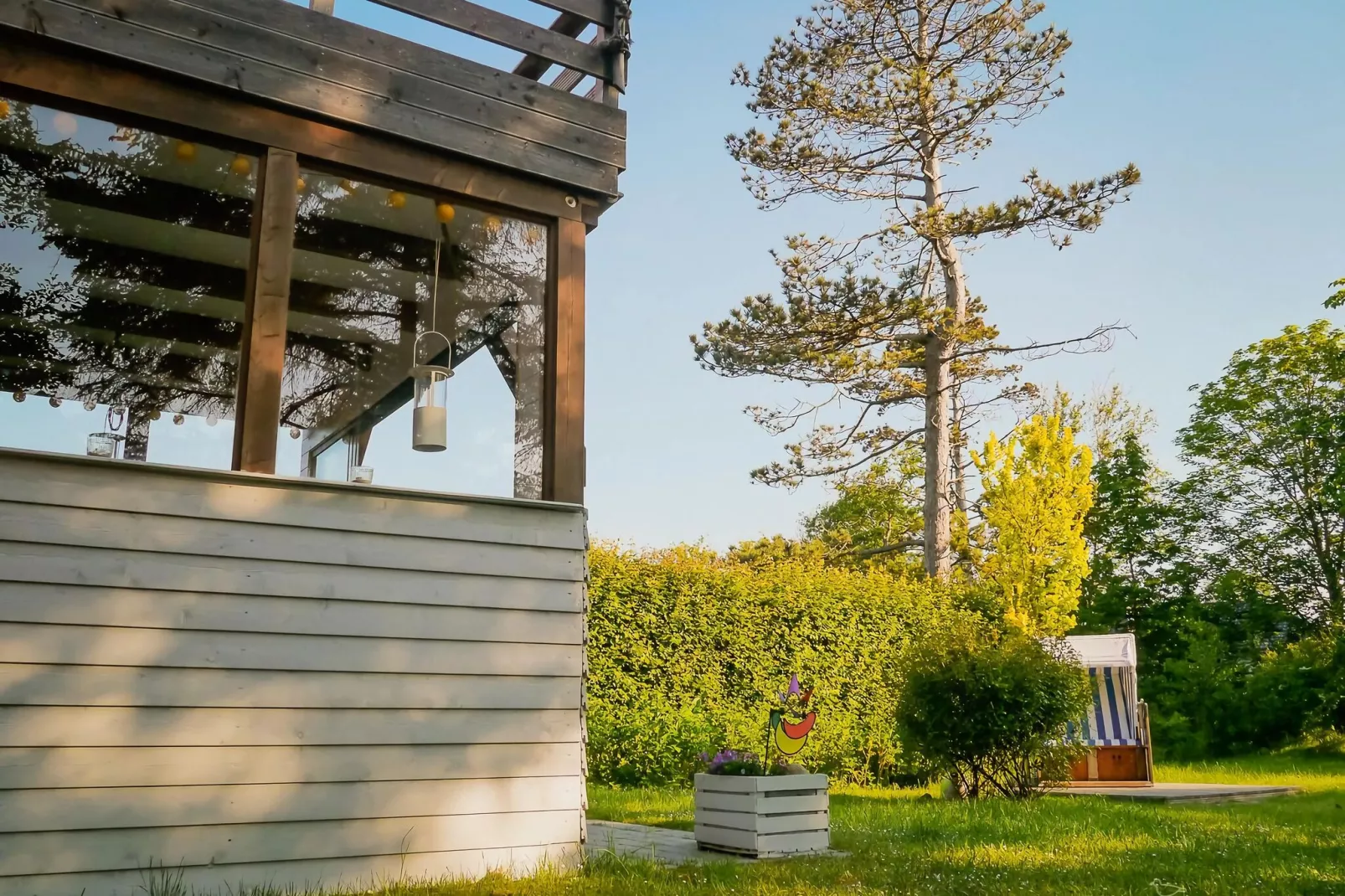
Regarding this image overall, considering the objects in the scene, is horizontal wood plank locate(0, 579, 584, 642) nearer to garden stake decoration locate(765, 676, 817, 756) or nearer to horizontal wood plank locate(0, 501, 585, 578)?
horizontal wood plank locate(0, 501, 585, 578)

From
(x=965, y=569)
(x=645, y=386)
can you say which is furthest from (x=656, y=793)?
(x=645, y=386)

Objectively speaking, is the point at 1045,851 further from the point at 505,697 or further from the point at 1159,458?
the point at 1159,458

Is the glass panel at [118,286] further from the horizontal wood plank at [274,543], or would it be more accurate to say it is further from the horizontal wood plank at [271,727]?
the horizontal wood plank at [271,727]

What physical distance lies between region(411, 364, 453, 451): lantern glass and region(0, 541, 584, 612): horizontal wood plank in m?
0.67

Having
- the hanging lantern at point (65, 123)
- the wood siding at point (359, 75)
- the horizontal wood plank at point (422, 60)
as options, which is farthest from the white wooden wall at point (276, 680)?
the horizontal wood plank at point (422, 60)

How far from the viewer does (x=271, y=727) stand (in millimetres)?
3795

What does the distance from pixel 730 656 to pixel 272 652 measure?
21.8 feet

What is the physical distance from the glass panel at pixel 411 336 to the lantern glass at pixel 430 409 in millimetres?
11

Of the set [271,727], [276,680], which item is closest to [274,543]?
[276,680]

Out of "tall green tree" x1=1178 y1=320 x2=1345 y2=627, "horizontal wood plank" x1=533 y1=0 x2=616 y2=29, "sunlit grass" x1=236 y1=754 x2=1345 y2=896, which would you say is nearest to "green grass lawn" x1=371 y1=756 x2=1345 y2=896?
"sunlit grass" x1=236 y1=754 x2=1345 y2=896

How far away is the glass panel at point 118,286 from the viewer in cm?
425

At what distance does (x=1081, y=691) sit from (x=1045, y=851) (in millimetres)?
3498

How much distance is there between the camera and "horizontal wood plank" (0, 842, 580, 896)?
3.35 meters

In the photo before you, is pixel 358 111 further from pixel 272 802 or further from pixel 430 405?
pixel 272 802
